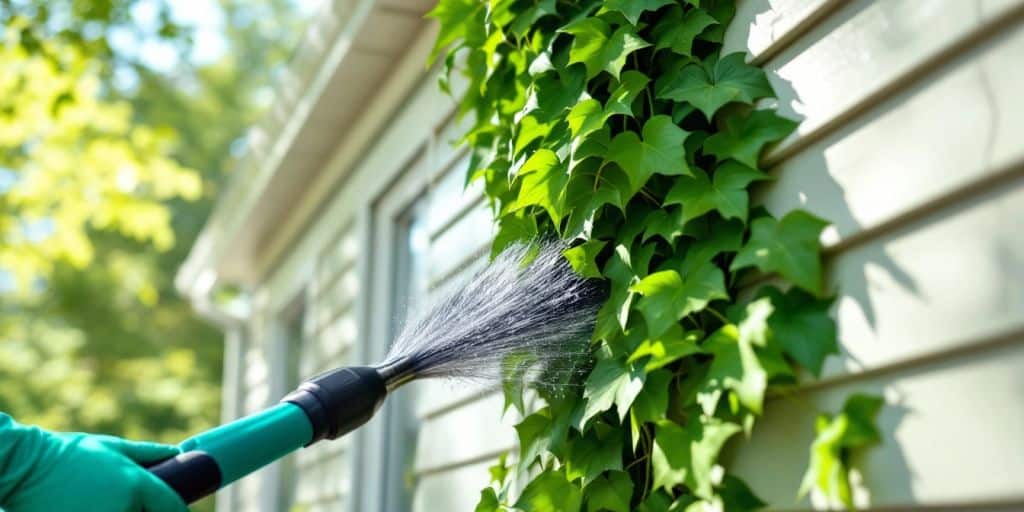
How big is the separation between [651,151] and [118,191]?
24.6 ft

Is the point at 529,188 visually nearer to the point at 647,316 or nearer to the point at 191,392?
the point at 647,316

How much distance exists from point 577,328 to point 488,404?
39.4 inches

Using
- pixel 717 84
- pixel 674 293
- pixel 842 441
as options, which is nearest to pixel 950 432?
pixel 842 441

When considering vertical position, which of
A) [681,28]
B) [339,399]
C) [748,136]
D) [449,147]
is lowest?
[339,399]

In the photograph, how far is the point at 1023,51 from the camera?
4.02 ft

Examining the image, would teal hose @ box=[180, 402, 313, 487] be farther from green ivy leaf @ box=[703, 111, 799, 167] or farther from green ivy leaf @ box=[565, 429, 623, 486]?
green ivy leaf @ box=[703, 111, 799, 167]

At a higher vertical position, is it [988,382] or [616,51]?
[616,51]

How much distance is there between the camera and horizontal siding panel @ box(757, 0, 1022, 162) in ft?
4.33

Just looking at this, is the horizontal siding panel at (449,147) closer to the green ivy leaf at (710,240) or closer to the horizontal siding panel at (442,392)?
→ the horizontal siding panel at (442,392)

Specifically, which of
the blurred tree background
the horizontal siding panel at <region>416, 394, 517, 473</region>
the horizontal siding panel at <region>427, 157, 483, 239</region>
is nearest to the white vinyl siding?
the horizontal siding panel at <region>416, 394, 517, 473</region>

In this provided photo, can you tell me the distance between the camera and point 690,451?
5.31 feet

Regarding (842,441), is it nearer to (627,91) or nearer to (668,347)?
(668,347)

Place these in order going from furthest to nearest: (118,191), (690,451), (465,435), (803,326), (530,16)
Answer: (118,191) → (465,435) → (530,16) → (690,451) → (803,326)

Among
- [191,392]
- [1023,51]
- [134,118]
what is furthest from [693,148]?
[134,118]
